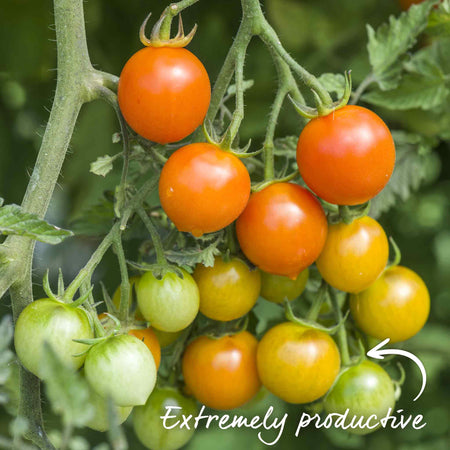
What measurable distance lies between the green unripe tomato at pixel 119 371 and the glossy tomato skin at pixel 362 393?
1.05ft

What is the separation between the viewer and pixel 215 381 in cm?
87

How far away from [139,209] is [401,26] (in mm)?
539

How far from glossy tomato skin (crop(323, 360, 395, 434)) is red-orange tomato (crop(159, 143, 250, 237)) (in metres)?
0.30

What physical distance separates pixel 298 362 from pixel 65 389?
17.8 inches

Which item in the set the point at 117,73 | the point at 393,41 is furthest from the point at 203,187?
the point at 117,73

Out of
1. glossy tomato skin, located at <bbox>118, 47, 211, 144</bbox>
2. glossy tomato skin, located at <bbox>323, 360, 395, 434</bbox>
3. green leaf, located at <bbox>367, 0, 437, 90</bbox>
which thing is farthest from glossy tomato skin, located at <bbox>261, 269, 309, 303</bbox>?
green leaf, located at <bbox>367, 0, 437, 90</bbox>

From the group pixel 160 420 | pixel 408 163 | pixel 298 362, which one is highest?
pixel 408 163

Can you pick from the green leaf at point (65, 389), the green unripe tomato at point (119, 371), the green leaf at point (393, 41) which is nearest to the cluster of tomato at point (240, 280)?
the green unripe tomato at point (119, 371)

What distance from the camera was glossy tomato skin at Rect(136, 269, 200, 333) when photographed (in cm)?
75

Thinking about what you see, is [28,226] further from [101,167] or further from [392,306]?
[392,306]

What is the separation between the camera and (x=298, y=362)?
0.83 m

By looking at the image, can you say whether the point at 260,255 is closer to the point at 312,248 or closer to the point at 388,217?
the point at 312,248

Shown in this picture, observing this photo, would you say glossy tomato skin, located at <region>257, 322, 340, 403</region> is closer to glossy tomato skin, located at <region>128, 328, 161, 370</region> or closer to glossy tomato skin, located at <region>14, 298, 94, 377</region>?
glossy tomato skin, located at <region>128, 328, 161, 370</region>

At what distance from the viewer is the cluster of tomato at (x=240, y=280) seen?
2.20 feet
